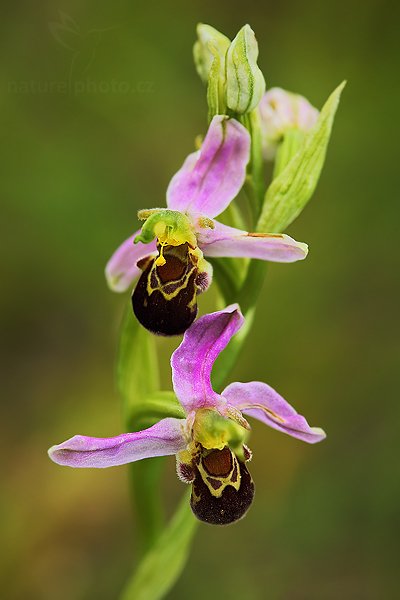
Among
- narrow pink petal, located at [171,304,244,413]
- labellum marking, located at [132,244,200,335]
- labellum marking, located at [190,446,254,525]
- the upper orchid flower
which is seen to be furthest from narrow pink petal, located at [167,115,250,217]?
labellum marking, located at [190,446,254,525]

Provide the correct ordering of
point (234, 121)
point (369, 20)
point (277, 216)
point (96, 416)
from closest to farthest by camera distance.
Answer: point (234, 121)
point (277, 216)
point (96, 416)
point (369, 20)

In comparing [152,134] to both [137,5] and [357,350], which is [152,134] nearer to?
[137,5]

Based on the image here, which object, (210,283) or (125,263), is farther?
(125,263)

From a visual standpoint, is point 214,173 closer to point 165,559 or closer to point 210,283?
point 210,283

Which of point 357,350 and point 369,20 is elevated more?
point 369,20

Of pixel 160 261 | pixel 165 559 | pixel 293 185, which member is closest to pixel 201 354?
pixel 160 261

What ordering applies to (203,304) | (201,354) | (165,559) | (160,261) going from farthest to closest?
(203,304) < (165,559) < (160,261) < (201,354)

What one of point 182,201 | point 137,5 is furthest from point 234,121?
point 137,5
